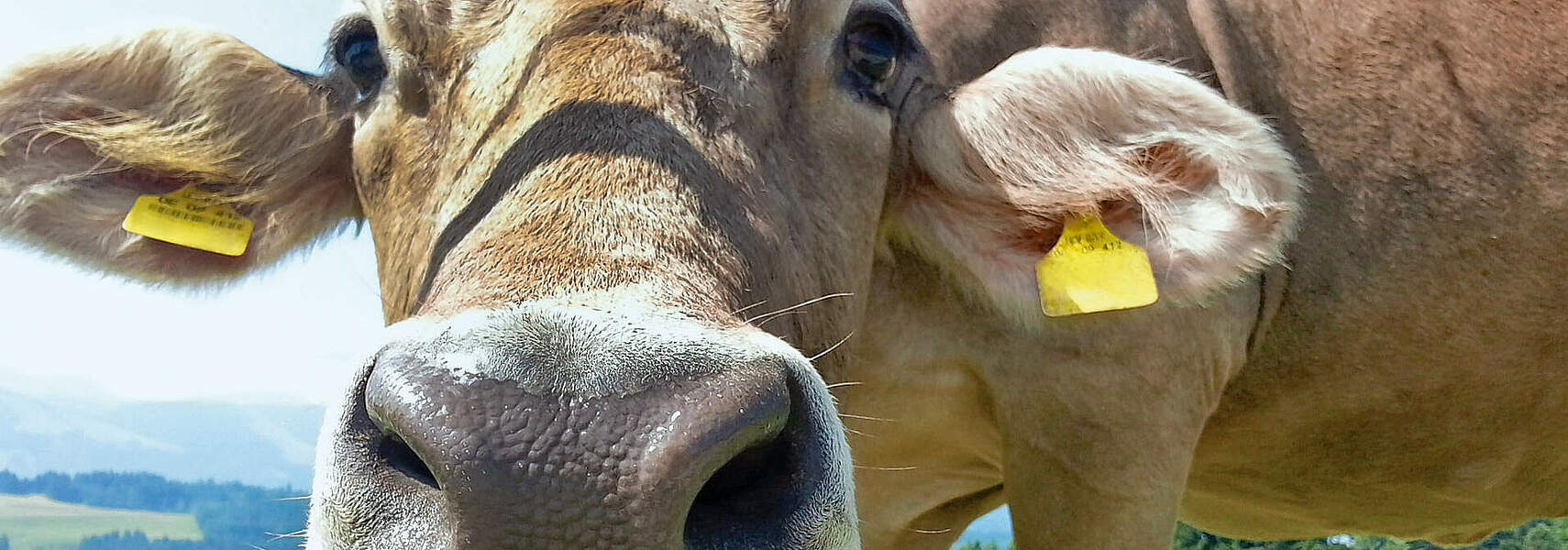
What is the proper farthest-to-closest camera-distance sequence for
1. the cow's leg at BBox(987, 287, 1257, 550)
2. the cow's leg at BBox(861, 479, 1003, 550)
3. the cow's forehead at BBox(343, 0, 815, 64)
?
the cow's leg at BBox(861, 479, 1003, 550), the cow's leg at BBox(987, 287, 1257, 550), the cow's forehead at BBox(343, 0, 815, 64)

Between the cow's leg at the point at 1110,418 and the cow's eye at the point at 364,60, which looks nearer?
the cow's eye at the point at 364,60

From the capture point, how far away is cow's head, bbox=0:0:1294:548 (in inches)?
58.0

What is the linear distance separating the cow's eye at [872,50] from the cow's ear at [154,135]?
3.75 feet

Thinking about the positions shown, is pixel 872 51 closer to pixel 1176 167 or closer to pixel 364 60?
pixel 1176 167

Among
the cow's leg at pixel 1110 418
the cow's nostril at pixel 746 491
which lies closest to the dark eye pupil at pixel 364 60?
the cow's nostril at pixel 746 491

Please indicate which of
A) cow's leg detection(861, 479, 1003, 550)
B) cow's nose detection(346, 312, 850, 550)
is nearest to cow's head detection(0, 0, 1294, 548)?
cow's nose detection(346, 312, 850, 550)

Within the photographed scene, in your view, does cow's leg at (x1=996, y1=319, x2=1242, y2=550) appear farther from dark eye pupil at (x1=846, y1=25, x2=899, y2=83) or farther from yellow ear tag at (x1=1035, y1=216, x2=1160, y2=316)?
dark eye pupil at (x1=846, y1=25, x2=899, y2=83)

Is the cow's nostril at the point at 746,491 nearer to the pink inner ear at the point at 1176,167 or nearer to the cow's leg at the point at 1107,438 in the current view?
the pink inner ear at the point at 1176,167

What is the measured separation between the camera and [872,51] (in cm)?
260

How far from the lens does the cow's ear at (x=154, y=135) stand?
2.83 meters

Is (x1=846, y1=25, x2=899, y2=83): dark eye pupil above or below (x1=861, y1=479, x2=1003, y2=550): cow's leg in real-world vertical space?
above

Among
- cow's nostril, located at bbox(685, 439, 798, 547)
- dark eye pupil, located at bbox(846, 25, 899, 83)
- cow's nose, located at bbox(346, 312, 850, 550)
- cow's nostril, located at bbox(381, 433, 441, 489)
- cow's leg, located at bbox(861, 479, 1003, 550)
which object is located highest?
dark eye pupil, located at bbox(846, 25, 899, 83)

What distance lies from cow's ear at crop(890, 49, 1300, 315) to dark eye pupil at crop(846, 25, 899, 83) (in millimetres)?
163

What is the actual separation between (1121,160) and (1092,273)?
0.24 metres
